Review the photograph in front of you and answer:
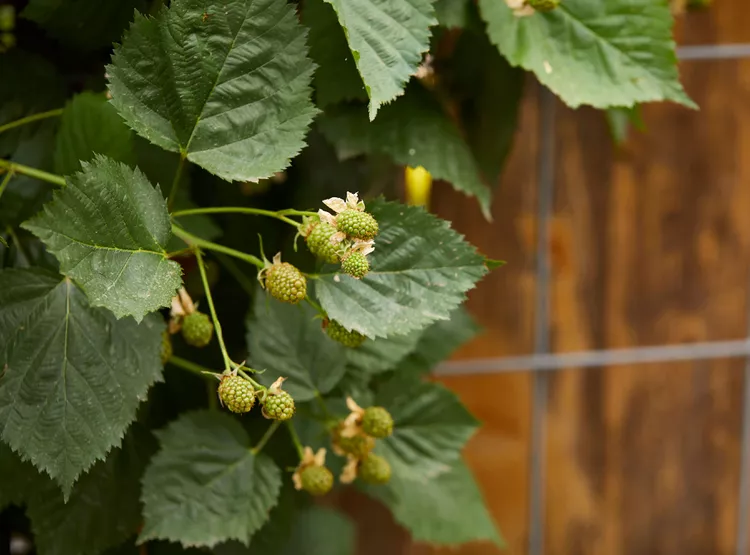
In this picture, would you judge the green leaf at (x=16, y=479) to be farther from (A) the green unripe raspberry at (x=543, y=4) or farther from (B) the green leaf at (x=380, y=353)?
(A) the green unripe raspberry at (x=543, y=4)

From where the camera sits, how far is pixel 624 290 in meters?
0.92

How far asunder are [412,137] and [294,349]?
173 millimetres

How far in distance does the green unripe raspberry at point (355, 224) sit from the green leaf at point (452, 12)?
195 mm

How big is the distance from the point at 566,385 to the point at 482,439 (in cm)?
12

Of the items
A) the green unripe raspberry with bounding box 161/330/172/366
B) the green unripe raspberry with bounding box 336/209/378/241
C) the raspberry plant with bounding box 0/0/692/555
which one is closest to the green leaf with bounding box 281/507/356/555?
the raspberry plant with bounding box 0/0/692/555

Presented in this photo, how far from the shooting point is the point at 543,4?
0.49 meters

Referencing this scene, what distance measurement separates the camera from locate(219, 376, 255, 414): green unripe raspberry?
1.23ft

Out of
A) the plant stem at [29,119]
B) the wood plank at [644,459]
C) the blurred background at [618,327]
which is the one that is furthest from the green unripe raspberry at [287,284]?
the wood plank at [644,459]

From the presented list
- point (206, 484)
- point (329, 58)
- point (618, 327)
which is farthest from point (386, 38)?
point (618, 327)

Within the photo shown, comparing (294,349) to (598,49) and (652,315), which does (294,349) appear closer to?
(598,49)

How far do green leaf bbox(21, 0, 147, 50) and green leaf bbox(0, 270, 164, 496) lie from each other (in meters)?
0.18

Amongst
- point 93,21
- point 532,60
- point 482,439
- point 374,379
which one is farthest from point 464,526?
point 93,21

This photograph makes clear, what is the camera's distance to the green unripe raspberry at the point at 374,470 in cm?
52

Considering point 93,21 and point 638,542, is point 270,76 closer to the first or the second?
point 93,21
